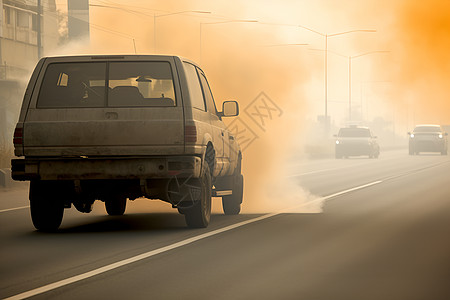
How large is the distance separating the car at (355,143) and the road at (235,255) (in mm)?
31747

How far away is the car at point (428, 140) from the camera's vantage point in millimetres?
54094

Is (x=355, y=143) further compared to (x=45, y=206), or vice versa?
→ (x=355, y=143)

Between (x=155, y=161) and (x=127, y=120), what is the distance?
619mm

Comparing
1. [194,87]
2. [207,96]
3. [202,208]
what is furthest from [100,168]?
[207,96]

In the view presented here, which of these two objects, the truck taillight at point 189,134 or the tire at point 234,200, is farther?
the tire at point 234,200

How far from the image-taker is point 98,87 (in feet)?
40.0

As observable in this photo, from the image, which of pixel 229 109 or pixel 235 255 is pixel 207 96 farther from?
pixel 235 255

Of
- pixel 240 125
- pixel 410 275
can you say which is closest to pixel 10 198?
pixel 240 125

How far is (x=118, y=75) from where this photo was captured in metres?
12.3

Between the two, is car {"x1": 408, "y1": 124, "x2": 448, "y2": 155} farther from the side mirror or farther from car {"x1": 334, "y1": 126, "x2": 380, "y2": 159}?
the side mirror

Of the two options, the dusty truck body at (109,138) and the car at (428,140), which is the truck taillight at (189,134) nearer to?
the dusty truck body at (109,138)

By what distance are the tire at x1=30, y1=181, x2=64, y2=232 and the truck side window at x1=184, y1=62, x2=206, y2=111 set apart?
218 cm

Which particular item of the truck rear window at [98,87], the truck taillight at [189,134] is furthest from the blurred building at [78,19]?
the truck taillight at [189,134]

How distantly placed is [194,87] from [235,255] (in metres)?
3.35
